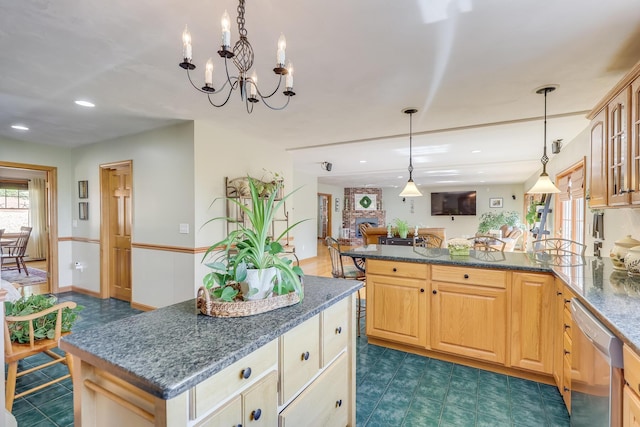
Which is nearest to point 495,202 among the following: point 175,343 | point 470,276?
point 470,276

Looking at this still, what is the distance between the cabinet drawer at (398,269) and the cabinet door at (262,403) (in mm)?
1923

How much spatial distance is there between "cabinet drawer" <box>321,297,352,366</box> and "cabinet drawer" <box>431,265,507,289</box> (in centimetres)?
129

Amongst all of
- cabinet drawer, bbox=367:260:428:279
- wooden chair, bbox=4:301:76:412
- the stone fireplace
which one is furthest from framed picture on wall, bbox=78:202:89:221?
the stone fireplace

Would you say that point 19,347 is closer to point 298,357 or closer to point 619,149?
point 298,357

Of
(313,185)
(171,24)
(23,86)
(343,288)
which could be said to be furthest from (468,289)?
(313,185)

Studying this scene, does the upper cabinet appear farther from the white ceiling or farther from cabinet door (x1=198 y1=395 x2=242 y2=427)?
cabinet door (x1=198 y1=395 x2=242 y2=427)

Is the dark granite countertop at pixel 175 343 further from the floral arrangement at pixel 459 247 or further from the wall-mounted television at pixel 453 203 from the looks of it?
the wall-mounted television at pixel 453 203

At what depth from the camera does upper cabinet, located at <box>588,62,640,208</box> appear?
5.78 ft

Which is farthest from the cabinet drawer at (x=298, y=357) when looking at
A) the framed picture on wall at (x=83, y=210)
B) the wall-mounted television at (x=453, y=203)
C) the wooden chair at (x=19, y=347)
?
the wall-mounted television at (x=453, y=203)

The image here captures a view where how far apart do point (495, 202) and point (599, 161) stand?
9.73 m

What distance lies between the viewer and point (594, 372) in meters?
1.41

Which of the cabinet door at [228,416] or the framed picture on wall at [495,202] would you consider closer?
the cabinet door at [228,416]

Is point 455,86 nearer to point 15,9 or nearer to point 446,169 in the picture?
point 15,9

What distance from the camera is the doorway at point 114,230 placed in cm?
460
